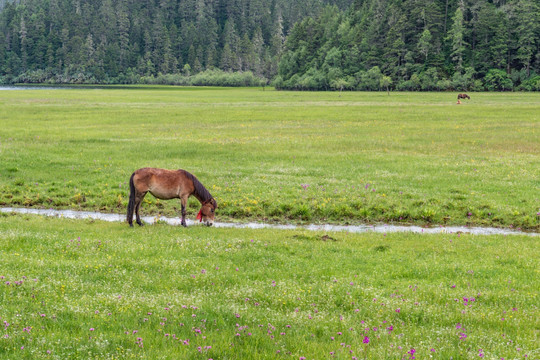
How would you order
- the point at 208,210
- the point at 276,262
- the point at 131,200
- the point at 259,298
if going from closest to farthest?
the point at 259,298 < the point at 276,262 < the point at 131,200 < the point at 208,210

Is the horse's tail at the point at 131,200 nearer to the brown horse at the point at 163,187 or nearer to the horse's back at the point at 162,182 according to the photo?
the brown horse at the point at 163,187

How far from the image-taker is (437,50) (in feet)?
541

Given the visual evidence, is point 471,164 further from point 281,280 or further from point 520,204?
point 281,280

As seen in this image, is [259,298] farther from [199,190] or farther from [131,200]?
[131,200]

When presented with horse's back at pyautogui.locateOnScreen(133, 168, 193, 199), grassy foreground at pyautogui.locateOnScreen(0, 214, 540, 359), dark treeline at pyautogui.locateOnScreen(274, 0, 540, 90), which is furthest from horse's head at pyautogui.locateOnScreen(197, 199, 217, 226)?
dark treeline at pyautogui.locateOnScreen(274, 0, 540, 90)

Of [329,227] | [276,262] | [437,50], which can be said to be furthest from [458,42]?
[276,262]

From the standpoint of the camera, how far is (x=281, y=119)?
63562 mm

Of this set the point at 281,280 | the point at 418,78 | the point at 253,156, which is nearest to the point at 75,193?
the point at 253,156

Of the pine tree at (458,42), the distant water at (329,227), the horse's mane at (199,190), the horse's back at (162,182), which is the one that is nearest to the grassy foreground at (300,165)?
the distant water at (329,227)

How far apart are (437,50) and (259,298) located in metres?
173

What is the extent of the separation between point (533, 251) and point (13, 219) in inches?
777

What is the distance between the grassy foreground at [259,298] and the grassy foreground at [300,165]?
6588 mm

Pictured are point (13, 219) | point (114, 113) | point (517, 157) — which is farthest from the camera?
point (114, 113)

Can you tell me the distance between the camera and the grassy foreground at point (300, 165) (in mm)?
22766
